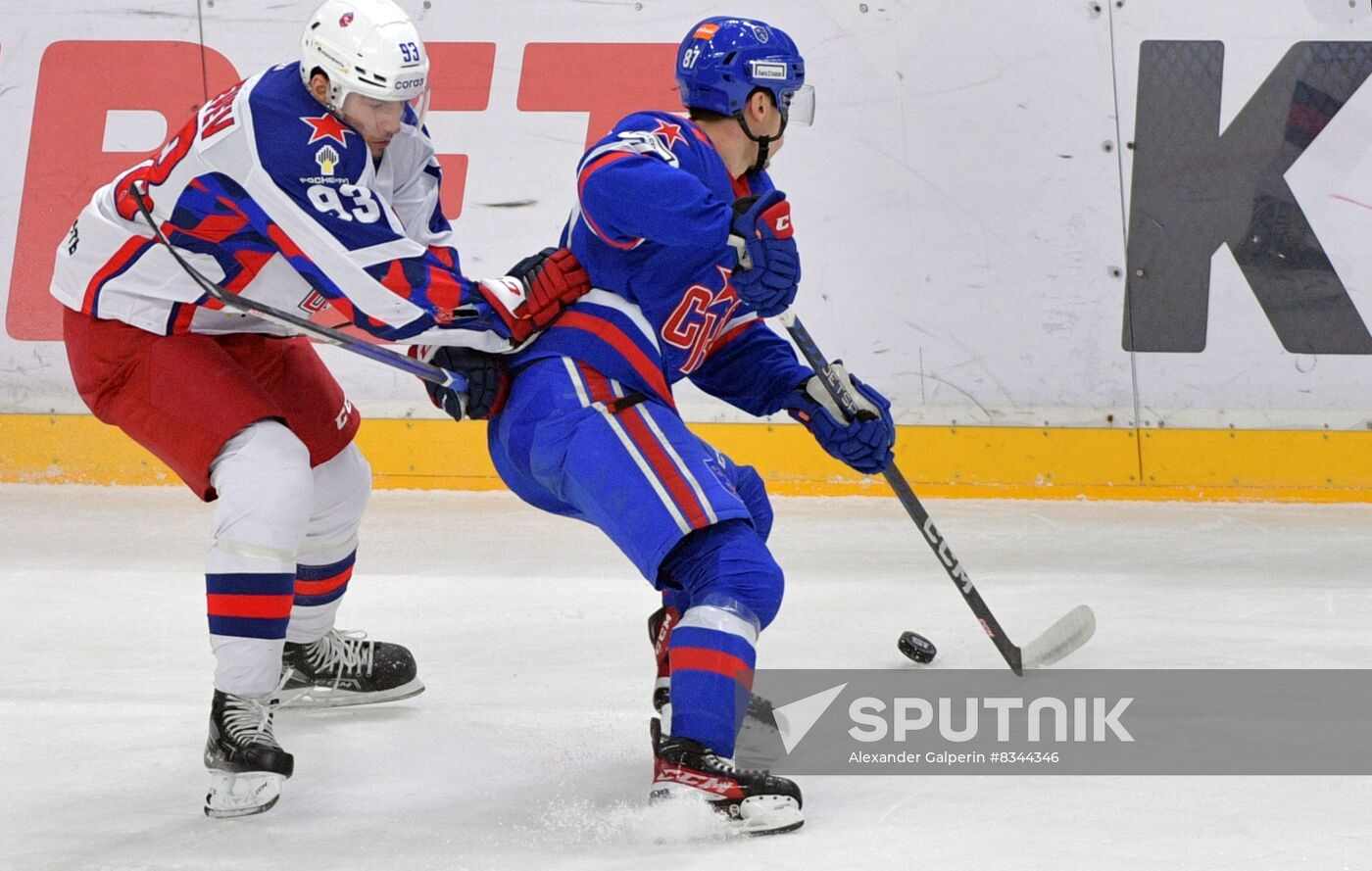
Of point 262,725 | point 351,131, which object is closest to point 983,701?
point 262,725

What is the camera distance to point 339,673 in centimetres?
295

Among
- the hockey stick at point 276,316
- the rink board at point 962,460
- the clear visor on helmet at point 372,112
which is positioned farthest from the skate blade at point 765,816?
the rink board at point 962,460

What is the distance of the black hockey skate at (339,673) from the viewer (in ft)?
9.66

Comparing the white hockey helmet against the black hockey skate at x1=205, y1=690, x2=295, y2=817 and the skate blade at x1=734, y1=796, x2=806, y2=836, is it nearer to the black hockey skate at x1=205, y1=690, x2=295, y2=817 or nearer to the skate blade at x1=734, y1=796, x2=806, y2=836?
the black hockey skate at x1=205, y1=690, x2=295, y2=817

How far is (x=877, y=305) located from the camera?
4.77m

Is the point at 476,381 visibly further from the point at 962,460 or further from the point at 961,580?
the point at 962,460

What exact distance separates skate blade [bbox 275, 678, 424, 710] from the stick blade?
119 centimetres

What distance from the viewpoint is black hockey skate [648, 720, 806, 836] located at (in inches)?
83.4

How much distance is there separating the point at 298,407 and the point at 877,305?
7.98ft

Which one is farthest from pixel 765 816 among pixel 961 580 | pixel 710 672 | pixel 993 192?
pixel 993 192

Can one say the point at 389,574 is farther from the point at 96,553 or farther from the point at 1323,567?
the point at 1323,567

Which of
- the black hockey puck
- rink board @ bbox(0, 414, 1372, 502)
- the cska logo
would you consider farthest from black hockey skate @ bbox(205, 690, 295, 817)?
rink board @ bbox(0, 414, 1372, 502)

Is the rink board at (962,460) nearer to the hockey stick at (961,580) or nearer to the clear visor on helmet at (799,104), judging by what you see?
the hockey stick at (961,580)

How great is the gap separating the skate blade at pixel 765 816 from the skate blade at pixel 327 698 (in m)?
1.04
